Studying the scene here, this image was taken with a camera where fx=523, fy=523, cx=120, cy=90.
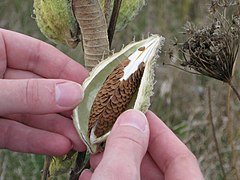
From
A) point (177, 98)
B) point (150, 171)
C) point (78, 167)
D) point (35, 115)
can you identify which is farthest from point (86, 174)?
point (177, 98)

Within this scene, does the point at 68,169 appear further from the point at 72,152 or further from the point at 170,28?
the point at 170,28

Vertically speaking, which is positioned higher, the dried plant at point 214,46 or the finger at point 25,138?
the dried plant at point 214,46

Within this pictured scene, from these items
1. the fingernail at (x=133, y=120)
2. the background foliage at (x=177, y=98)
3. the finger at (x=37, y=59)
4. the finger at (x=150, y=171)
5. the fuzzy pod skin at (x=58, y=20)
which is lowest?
the background foliage at (x=177, y=98)

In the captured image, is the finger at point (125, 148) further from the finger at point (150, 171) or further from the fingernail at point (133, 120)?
the finger at point (150, 171)

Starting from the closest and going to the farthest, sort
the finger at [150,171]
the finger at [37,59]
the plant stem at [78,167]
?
the plant stem at [78,167]
the finger at [150,171]
the finger at [37,59]

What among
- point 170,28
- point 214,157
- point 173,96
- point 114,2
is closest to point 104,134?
point 114,2

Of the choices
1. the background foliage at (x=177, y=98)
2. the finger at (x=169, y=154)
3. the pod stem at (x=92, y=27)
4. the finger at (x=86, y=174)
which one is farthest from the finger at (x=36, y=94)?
the background foliage at (x=177, y=98)

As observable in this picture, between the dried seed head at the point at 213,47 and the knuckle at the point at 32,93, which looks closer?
the knuckle at the point at 32,93

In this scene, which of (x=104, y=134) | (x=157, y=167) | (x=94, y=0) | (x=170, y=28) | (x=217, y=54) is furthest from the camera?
(x=170, y=28)
